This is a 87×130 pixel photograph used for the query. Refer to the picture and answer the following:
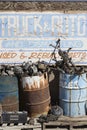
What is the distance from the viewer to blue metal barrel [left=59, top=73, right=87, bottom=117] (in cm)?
1223

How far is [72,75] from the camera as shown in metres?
12.2

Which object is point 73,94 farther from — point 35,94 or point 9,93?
point 9,93

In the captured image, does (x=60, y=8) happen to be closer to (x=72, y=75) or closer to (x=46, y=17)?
(x=46, y=17)

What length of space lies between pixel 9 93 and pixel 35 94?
619 millimetres

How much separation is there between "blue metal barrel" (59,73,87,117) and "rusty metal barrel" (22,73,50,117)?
1.50 ft

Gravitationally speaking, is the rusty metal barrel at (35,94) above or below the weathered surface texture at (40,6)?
below

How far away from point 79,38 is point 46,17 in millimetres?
985

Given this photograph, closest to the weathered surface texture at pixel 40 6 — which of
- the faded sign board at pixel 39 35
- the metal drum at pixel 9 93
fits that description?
the faded sign board at pixel 39 35

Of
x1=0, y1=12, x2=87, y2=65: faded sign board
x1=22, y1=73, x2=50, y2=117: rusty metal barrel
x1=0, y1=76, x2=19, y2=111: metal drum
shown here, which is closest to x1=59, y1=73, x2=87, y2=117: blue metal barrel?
x1=22, y1=73, x2=50, y2=117: rusty metal barrel

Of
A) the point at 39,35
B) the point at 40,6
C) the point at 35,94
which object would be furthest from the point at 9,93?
the point at 40,6

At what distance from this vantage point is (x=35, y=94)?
40.2 feet

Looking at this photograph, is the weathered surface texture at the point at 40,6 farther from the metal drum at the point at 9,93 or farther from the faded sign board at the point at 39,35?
the metal drum at the point at 9,93

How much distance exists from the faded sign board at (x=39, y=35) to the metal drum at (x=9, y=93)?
3.43 feet

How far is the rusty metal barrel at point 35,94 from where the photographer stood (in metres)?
12.2
